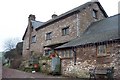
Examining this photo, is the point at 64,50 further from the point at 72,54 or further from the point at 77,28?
the point at 77,28

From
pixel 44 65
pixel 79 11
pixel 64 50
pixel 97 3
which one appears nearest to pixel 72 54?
pixel 64 50

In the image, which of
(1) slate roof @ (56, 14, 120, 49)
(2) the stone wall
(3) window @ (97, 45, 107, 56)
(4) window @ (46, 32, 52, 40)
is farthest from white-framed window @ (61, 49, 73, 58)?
(4) window @ (46, 32, 52, 40)

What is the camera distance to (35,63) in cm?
2644

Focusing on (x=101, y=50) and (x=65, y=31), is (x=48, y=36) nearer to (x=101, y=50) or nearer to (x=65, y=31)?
(x=65, y=31)

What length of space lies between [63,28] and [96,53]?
425 inches

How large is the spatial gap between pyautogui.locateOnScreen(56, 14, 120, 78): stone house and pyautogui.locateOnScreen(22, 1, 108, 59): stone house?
4.10m

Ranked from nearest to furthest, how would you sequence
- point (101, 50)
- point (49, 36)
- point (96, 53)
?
point (101, 50) < point (96, 53) < point (49, 36)

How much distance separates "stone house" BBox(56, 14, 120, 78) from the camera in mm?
16344

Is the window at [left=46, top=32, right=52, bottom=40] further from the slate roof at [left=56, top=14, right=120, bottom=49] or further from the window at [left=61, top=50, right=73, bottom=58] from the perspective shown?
the window at [left=61, top=50, right=73, bottom=58]

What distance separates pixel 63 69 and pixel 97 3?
11381mm

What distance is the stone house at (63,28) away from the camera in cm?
2614

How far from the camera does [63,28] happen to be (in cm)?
2808

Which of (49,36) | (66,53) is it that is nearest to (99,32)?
(66,53)

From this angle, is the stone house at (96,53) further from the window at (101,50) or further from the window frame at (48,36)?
the window frame at (48,36)
